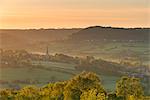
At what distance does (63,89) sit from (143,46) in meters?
55.0

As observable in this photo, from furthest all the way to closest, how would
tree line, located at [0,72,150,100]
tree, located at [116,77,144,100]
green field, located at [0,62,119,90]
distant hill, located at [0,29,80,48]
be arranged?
distant hill, located at [0,29,80,48] → green field, located at [0,62,119,90] → tree, located at [116,77,144,100] → tree line, located at [0,72,150,100]

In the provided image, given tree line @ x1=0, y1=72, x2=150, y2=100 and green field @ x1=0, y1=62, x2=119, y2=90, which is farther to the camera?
green field @ x1=0, y1=62, x2=119, y2=90

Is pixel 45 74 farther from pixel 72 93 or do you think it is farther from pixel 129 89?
pixel 72 93

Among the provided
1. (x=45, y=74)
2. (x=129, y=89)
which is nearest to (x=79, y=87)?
(x=129, y=89)

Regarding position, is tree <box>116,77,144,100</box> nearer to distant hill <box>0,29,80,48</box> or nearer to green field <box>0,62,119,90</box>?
green field <box>0,62,119,90</box>

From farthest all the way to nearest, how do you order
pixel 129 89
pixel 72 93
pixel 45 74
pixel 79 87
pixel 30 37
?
pixel 30 37 → pixel 45 74 → pixel 129 89 → pixel 79 87 → pixel 72 93

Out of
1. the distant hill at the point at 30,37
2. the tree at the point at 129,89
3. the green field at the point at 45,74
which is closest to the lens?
the tree at the point at 129,89

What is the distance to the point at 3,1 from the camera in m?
31.9

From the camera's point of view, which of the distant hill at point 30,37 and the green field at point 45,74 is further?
the distant hill at point 30,37

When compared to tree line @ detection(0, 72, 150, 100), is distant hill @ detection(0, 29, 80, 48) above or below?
above

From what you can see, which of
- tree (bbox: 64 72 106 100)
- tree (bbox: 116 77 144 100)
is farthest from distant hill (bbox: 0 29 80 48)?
tree (bbox: 64 72 106 100)

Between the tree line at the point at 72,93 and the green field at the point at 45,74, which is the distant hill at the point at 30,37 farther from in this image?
the tree line at the point at 72,93

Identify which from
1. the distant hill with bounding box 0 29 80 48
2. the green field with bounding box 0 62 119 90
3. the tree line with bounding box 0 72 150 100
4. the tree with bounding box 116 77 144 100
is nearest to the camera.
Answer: the tree line with bounding box 0 72 150 100

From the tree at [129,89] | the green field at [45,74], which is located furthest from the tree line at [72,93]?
the green field at [45,74]
